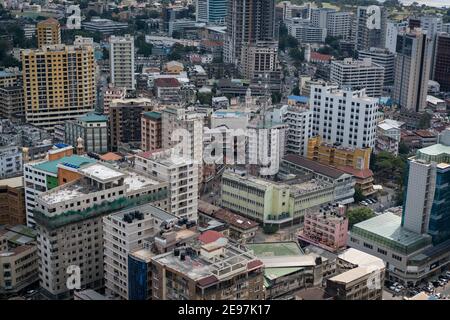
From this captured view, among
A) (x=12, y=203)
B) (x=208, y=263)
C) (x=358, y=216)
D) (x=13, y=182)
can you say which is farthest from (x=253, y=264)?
(x=13, y=182)

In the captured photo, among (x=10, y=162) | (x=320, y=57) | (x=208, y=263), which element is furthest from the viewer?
(x=320, y=57)

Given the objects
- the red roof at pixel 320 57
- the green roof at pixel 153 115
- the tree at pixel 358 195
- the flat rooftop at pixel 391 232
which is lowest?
the tree at pixel 358 195

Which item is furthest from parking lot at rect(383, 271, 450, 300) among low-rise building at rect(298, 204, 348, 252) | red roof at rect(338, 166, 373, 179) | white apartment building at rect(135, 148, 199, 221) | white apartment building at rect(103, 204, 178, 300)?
red roof at rect(338, 166, 373, 179)

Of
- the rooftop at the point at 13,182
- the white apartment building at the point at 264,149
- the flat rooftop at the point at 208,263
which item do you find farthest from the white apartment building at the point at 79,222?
the white apartment building at the point at 264,149

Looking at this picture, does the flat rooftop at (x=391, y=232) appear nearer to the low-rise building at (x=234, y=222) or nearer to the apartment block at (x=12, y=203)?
the low-rise building at (x=234, y=222)

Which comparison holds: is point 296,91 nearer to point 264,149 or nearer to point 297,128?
point 297,128

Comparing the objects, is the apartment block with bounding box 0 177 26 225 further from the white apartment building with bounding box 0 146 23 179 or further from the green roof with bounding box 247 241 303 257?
the green roof with bounding box 247 241 303 257
